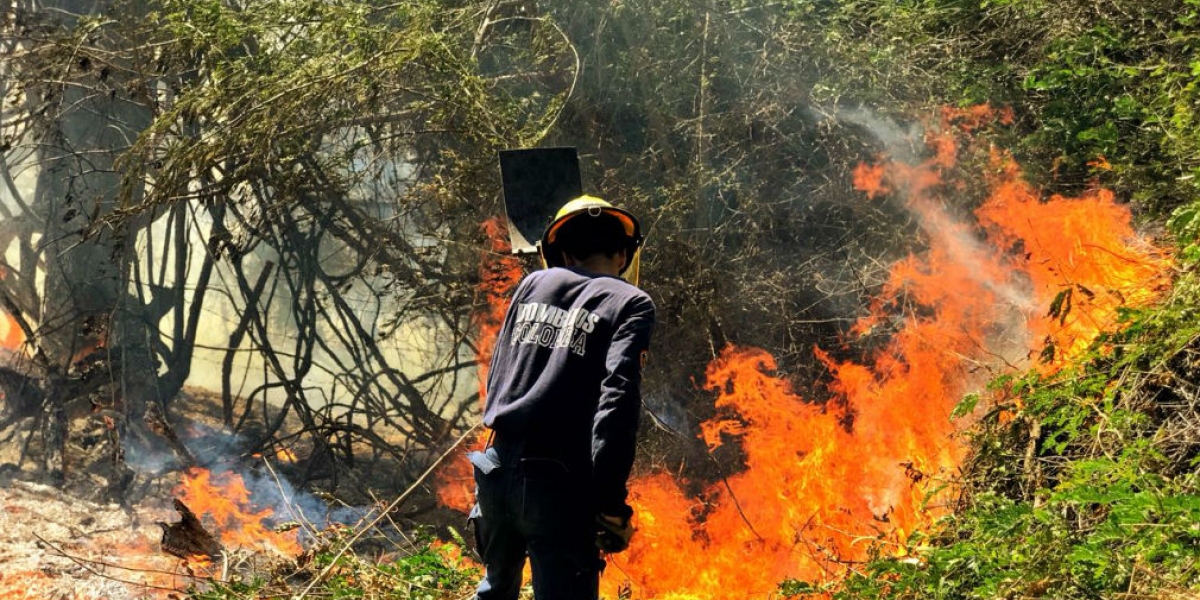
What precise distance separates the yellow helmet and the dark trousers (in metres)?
0.83

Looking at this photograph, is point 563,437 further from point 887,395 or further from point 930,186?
point 930,186

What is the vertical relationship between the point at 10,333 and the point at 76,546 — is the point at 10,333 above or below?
above

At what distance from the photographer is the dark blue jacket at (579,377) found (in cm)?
366

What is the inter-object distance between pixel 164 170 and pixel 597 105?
3.39 m

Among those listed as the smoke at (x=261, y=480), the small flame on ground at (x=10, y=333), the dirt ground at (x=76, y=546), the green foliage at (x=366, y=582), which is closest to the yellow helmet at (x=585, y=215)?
the green foliage at (x=366, y=582)

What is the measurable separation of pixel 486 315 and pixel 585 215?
A: 4.67m

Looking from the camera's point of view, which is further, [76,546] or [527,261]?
[76,546]

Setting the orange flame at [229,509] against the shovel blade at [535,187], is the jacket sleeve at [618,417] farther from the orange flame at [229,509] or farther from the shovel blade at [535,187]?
the orange flame at [229,509]

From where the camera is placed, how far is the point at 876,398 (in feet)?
27.1

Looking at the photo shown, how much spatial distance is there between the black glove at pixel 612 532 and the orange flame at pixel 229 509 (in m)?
5.06

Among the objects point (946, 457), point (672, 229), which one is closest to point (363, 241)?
point (672, 229)

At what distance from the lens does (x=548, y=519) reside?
12.4 feet

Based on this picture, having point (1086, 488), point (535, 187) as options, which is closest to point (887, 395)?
point (535, 187)

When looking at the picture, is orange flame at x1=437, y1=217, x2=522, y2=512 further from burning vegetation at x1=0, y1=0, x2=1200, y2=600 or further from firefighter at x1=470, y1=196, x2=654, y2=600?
firefighter at x1=470, y1=196, x2=654, y2=600
